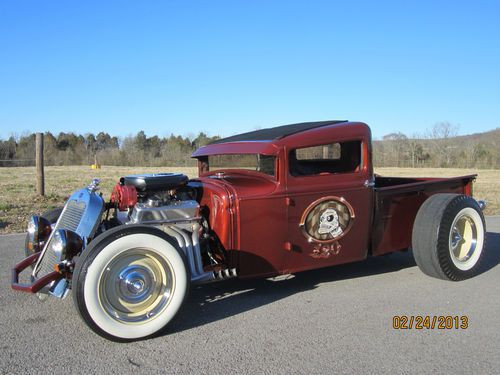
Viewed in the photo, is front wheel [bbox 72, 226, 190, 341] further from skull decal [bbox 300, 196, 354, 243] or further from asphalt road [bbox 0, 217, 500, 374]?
skull decal [bbox 300, 196, 354, 243]

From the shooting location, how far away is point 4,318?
3.68 m

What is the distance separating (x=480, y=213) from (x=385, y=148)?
4911cm

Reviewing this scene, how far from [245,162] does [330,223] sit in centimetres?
106

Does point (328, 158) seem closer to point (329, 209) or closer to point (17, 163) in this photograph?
point (329, 209)

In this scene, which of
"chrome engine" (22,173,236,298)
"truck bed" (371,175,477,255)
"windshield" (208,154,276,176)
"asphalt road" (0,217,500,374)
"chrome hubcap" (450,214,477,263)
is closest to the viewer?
"asphalt road" (0,217,500,374)

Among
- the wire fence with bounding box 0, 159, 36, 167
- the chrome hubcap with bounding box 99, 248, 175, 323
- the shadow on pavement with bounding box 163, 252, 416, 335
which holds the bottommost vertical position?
the shadow on pavement with bounding box 163, 252, 416, 335

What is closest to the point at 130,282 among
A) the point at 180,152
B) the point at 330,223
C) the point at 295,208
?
the point at 295,208

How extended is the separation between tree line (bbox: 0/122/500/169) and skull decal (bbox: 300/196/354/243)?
3421cm

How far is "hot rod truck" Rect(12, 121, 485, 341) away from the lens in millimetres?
3328

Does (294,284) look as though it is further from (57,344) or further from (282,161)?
(57,344)

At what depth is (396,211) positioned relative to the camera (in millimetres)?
4762

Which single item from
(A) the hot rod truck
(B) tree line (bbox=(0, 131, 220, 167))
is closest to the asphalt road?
(A) the hot rod truck

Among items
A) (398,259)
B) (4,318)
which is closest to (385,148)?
(398,259)

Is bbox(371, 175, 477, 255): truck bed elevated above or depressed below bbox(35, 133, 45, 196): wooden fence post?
below
